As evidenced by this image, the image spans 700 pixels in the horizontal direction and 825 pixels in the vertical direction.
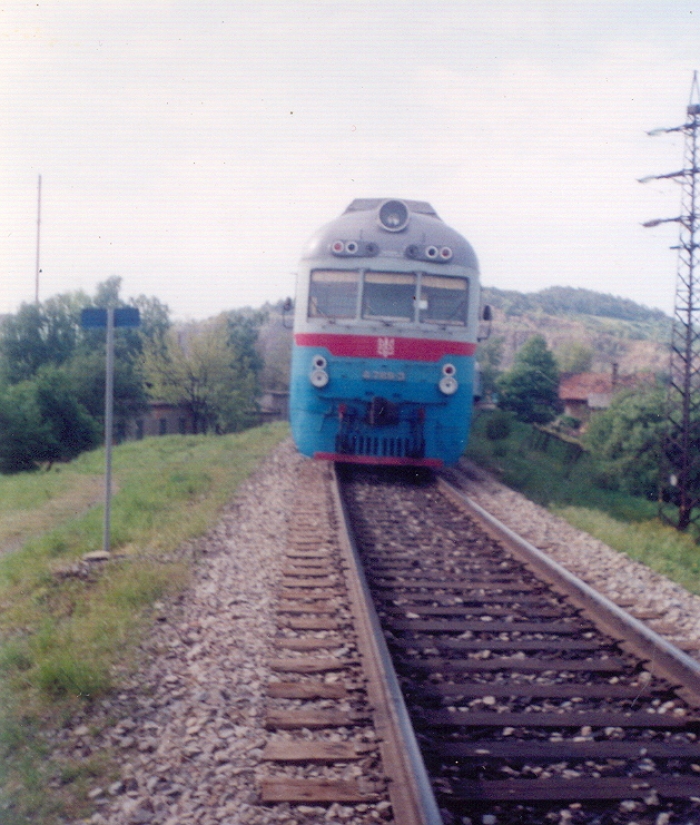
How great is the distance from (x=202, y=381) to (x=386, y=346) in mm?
35155

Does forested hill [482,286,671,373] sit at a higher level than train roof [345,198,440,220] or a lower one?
higher

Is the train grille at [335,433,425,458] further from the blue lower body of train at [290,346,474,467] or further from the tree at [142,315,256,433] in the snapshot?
the tree at [142,315,256,433]

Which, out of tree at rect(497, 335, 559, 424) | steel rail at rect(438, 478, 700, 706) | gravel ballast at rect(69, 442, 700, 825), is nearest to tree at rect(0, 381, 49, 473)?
gravel ballast at rect(69, 442, 700, 825)

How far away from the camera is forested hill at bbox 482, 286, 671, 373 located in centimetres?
9719

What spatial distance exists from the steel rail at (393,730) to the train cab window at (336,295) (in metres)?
5.91

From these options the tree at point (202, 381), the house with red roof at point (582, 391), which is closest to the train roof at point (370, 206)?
the tree at point (202, 381)

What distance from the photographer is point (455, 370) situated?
10.4 metres

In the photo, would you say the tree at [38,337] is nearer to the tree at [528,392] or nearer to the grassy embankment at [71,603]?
the tree at [528,392]

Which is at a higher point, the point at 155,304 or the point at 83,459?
the point at 155,304

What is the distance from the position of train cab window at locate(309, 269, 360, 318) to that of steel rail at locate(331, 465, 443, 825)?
19.4 ft

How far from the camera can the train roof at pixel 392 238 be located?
34.2 feet

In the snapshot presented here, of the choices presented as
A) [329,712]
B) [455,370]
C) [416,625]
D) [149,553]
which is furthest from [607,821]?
[455,370]

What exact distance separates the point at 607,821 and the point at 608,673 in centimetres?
147

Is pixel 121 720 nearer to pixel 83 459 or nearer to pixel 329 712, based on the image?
pixel 329 712
